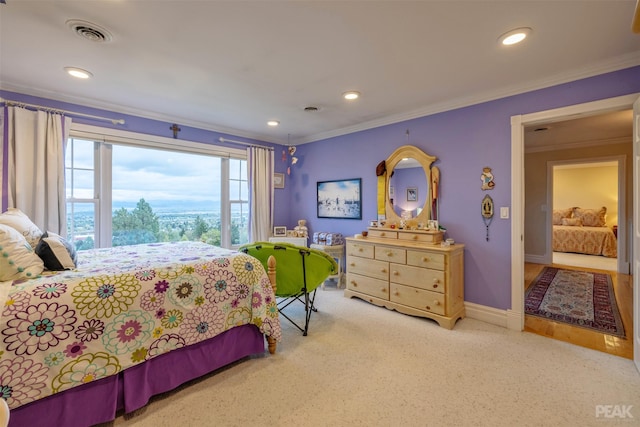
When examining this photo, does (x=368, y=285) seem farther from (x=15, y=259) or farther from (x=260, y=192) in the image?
(x=15, y=259)

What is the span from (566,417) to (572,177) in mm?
8707

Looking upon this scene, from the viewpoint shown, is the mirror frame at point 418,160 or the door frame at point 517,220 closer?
the door frame at point 517,220

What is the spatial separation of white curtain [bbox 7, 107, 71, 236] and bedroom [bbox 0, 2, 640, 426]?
0.23m

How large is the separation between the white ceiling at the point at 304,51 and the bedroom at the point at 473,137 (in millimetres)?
56

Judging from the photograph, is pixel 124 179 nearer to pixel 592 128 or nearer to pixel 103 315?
pixel 103 315

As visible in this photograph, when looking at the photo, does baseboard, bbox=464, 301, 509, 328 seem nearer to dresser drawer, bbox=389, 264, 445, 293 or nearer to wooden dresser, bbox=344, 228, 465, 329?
wooden dresser, bbox=344, 228, 465, 329

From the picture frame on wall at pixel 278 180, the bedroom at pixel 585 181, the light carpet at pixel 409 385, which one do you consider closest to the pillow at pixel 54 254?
the light carpet at pixel 409 385

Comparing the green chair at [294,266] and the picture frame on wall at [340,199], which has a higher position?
the picture frame on wall at [340,199]

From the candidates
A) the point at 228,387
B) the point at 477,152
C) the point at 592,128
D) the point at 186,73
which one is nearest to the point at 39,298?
the point at 228,387

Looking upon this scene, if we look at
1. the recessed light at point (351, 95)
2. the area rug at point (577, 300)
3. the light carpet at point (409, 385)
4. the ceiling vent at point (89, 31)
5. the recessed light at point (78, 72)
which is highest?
the recessed light at point (351, 95)

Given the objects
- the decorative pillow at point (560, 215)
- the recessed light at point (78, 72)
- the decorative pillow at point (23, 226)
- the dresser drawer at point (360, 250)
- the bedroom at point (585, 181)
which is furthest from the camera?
the decorative pillow at point (560, 215)

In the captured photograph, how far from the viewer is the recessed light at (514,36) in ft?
6.00

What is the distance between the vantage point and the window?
10.2ft

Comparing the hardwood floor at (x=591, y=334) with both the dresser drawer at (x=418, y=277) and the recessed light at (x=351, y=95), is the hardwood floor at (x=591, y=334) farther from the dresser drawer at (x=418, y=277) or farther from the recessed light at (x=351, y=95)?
the recessed light at (x=351, y=95)
